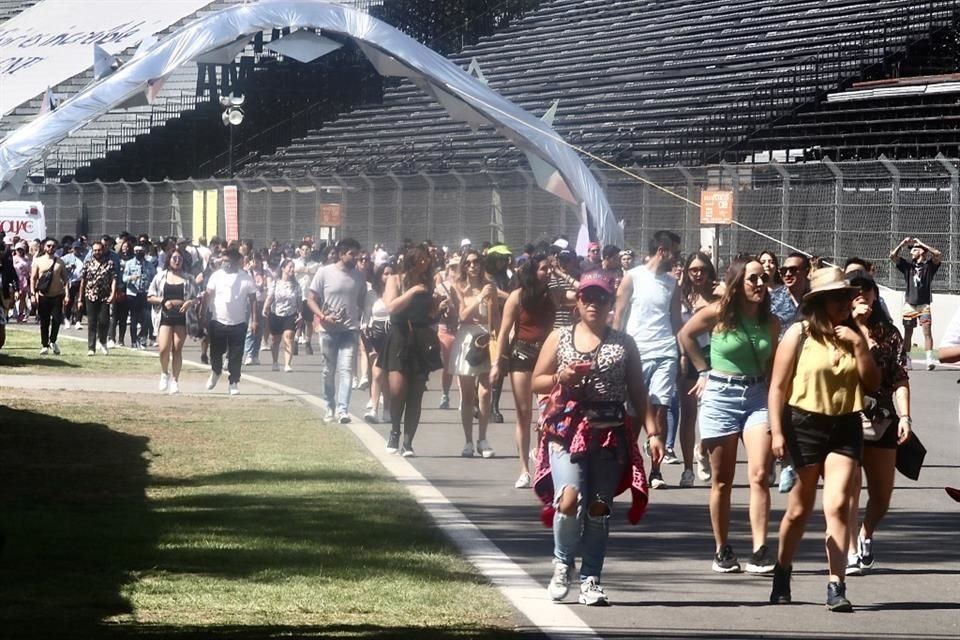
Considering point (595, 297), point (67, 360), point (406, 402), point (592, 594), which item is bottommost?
point (67, 360)

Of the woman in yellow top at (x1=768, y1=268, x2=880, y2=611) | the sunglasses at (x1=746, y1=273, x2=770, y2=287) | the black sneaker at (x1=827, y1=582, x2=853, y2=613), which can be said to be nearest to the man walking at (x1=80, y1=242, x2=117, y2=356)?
the sunglasses at (x1=746, y1=273, x2=770, y2=287)

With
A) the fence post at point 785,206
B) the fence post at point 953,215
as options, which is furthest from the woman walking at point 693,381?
the fence post at point 785,206

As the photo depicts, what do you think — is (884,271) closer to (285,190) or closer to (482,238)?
(482,238)

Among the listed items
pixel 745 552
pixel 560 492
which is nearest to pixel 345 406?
pixel 745 552

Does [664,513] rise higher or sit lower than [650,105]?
lower

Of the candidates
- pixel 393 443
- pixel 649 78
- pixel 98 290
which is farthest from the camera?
pixel 649 78

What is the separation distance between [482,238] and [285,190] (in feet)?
26.9

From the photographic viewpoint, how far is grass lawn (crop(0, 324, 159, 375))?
987 inches

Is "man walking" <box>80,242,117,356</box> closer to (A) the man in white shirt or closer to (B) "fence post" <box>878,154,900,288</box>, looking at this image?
(A) the man in white shirt

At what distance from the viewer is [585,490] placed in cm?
880

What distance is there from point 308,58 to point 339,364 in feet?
34.7

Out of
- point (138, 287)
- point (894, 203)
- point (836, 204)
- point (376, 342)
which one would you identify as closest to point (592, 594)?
point (376, 342)

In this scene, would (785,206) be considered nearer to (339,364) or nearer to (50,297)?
(50,297)

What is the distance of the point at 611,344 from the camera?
8.97 m
